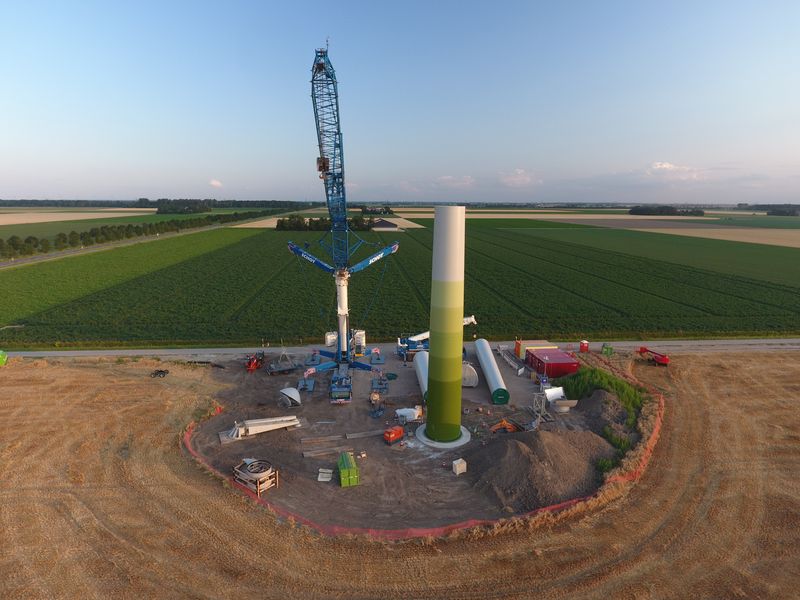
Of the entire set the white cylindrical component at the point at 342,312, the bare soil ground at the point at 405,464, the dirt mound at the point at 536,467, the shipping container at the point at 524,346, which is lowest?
the bare soil ground at the point at 405,464

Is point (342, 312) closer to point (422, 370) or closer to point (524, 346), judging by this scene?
point (422, 370)

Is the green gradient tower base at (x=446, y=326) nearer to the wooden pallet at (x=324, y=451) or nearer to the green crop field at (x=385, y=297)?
the wooden pallet at (x=324, y=451)

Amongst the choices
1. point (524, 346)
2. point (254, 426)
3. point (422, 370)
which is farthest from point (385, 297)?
point (254, 426)

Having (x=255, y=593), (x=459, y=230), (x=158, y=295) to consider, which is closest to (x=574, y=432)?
(x=459, y=230)

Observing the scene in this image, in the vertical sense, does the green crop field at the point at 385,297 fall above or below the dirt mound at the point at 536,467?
above

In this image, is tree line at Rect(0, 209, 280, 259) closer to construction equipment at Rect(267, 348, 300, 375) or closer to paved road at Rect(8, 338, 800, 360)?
paved road at Rect(8, 338, 800, 360)

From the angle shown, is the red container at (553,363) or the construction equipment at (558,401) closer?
the construction equipment at (558,401)

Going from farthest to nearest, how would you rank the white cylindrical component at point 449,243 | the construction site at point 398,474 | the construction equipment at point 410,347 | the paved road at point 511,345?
the paved road at point 511,345 < the construction equipment at point 410,347 < the white cylindrical component at point 449,243 < the construction site at point 398,474

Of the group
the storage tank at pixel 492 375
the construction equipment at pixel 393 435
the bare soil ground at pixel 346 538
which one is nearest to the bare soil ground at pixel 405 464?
the construction equipment at pixel 393 435
